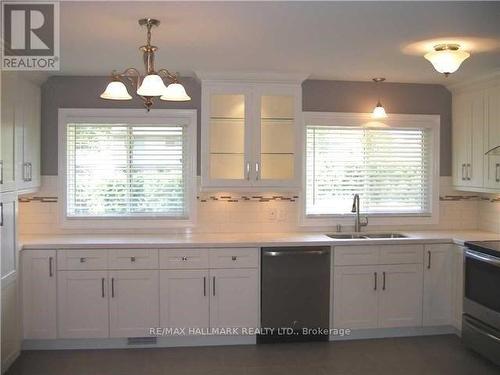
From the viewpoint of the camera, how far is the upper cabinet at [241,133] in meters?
4.40

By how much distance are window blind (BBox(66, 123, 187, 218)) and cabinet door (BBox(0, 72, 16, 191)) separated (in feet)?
2.74

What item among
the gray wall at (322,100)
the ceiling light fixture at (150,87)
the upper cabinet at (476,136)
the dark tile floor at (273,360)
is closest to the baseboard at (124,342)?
the dark tile floor at (273,360)

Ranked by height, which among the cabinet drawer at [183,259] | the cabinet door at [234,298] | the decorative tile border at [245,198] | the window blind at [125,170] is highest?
the window blind at [125,170]

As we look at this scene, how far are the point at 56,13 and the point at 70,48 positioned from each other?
739 millimetres

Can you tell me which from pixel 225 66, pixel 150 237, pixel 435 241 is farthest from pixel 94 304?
pixel 435 241

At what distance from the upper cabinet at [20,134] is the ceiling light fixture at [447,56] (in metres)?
3.00

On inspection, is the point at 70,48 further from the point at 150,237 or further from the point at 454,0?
the point at 454,0

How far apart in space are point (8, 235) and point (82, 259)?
60cm

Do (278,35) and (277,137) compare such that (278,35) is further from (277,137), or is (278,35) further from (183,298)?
(183,298)


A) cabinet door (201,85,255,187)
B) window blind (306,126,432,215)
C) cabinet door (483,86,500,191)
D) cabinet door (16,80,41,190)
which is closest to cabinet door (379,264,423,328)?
window blind (306,126,432,215)

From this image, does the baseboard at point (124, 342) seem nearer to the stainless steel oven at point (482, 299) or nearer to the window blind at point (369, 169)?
the window blind at point (369, 169)

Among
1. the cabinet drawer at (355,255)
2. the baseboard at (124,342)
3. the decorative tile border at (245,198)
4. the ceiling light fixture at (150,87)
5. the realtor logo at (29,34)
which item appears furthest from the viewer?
the decorative tile border at (245,198)

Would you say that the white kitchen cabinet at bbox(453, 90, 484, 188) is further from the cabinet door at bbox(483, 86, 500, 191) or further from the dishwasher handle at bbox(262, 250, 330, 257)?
the dishwasher handle at bbox(262, 250, 330, 257)

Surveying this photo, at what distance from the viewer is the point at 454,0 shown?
8.51 feet
